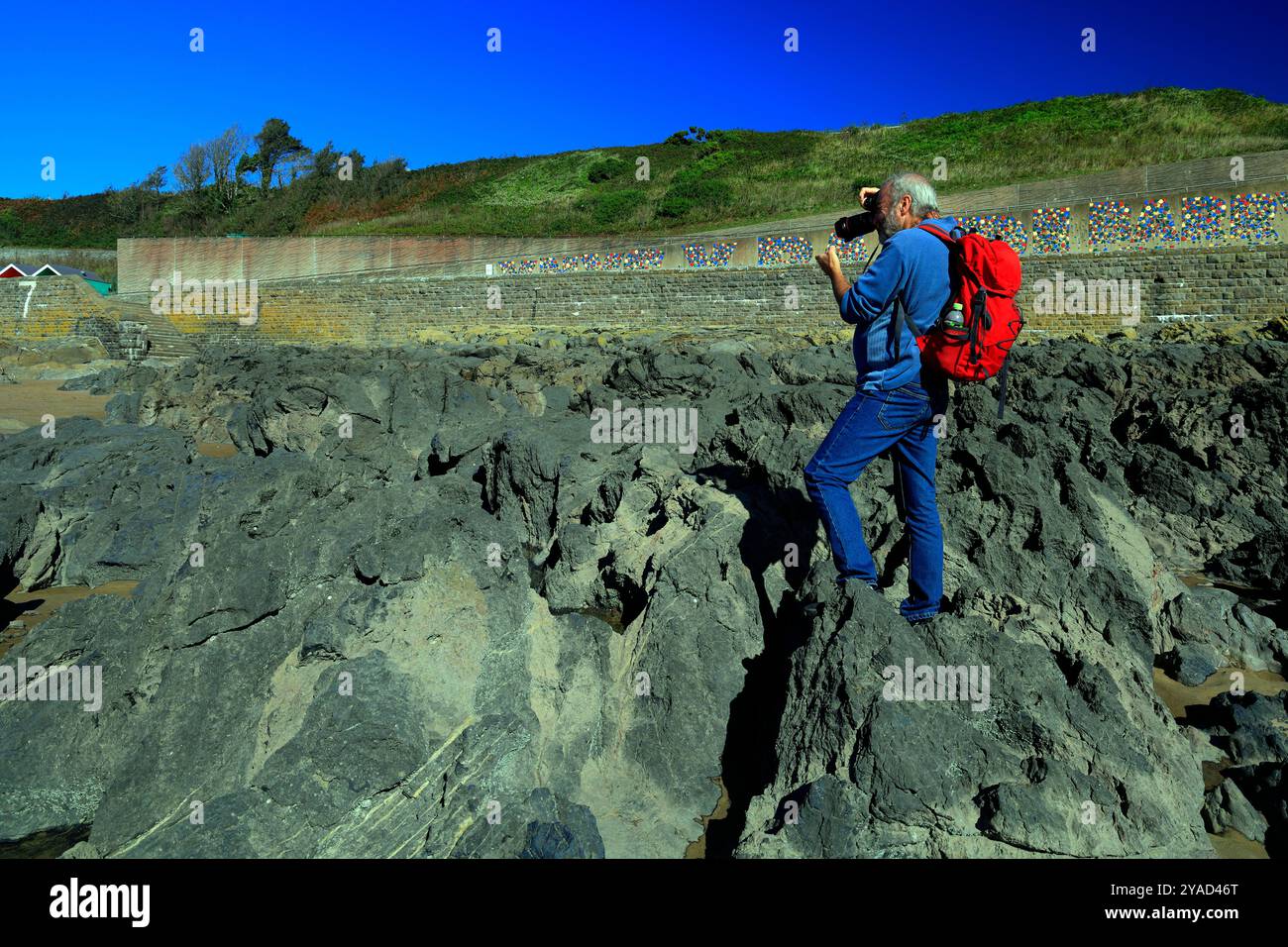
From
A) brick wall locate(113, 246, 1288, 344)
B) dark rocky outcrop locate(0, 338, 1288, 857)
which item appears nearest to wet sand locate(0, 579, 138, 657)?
dark rocky outcrop locate(0, 338, 1288, 857)

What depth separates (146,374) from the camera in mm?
15086

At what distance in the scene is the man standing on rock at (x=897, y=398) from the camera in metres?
3.01

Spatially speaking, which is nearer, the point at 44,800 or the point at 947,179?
the point at 44,800

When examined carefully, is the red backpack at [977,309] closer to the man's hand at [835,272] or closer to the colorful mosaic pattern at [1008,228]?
the man's hand at [835,272]

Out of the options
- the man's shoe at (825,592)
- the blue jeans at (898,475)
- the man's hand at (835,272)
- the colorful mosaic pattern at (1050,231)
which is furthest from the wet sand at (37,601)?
the colorful mosaic pattern at (1050,231)

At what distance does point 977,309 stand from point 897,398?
395mm

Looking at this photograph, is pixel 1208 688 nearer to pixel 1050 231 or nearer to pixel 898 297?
pixel 898 297

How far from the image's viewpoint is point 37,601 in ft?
16.5

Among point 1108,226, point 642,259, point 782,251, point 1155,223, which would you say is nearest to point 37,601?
point 782,251

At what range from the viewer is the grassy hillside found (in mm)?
29094

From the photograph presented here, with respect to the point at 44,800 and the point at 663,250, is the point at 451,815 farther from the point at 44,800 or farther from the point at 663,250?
the point at 663,250

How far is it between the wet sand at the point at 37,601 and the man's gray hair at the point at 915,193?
162 inches

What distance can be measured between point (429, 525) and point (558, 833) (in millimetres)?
1486
